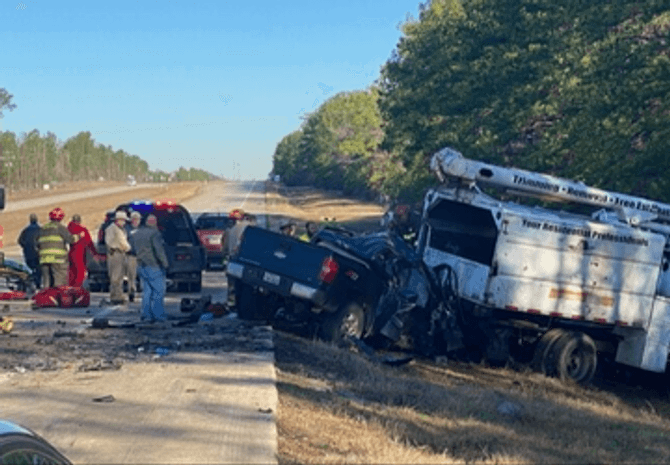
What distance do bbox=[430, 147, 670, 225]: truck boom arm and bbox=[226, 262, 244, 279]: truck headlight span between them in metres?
3.28

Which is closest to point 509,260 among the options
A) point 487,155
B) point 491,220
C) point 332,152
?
point 491,220

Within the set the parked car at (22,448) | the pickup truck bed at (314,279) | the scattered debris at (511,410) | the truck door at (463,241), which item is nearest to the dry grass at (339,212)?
the truck door at (463,241)

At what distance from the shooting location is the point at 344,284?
13.8 metres

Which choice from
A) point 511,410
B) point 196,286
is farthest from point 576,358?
point 196,286

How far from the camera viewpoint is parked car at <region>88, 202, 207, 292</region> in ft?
72.0

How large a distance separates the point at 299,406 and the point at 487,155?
24.9 metres

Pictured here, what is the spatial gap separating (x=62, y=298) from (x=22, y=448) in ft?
47.4

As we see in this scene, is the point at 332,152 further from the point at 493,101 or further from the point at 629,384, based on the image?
the point at 629,384

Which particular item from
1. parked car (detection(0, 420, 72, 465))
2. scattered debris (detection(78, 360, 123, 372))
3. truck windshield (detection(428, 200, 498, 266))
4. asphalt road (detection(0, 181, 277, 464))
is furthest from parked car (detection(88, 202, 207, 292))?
parked car (detection(0, 420, 72, 465))

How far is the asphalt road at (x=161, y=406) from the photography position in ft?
23.1

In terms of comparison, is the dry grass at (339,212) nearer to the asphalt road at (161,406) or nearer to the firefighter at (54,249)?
the firefighter at (54,249)

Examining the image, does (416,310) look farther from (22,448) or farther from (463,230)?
(22,448)

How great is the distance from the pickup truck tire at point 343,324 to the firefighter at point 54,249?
23.4 ft

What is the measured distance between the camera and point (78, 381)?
33.0 ft
